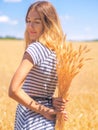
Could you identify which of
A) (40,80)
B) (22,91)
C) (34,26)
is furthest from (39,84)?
(34,26)

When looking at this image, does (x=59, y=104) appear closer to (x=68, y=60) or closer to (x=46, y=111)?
(x=46, y=111)

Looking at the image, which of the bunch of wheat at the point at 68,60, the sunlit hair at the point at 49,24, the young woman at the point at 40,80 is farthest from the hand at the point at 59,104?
the sunlit hair at the point at 49,24

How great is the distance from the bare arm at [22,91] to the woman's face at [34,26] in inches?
10.3

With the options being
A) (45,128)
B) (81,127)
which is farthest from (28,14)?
(81,127)

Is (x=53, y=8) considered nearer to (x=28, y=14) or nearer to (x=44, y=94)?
(x=28, y=14)

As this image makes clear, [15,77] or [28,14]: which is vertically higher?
[28,14]

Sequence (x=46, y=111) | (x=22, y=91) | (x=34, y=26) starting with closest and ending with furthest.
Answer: (x=22, y=91), (x=46, y=111), (x=34, y=26)

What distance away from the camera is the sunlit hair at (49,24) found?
3.08m

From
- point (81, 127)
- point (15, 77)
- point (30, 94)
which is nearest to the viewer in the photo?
point (15, 77)

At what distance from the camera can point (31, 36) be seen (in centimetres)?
320

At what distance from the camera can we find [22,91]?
116 inches

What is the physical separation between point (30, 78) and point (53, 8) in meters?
0.54

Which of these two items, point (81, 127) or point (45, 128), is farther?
point (81, 127)

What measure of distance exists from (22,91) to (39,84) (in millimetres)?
161
